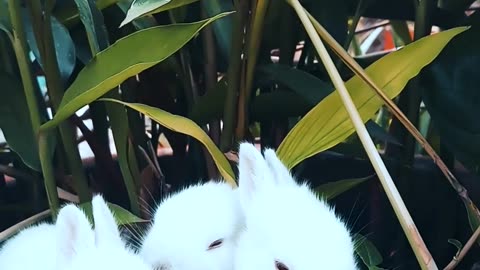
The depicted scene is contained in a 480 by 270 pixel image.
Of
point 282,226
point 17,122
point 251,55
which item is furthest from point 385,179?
point 17,122

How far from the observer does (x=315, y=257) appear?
1.45ft

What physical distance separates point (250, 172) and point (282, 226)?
0.18 ft

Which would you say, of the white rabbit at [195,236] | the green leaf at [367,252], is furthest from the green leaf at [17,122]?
the green leaf at [367,252]

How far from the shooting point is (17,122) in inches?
24.3

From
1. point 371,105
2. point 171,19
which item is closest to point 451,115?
point 371,105

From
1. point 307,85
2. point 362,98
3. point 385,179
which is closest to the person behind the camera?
point 385,179

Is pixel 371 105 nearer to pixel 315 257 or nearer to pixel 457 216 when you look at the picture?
pixel 315 257

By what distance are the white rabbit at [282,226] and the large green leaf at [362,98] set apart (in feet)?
0.08

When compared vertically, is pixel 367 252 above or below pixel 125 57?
below

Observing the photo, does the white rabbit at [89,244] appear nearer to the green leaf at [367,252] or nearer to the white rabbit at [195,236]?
the white rabbit at [195,236]

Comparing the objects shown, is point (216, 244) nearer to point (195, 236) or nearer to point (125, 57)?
point (195, 236)

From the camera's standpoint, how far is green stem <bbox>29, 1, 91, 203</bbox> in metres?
0.55

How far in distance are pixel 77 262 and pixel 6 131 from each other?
0.21 m

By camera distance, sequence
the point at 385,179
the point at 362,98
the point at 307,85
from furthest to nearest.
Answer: the point at 307,85 → the point at 362,98 → the point at 385,179
